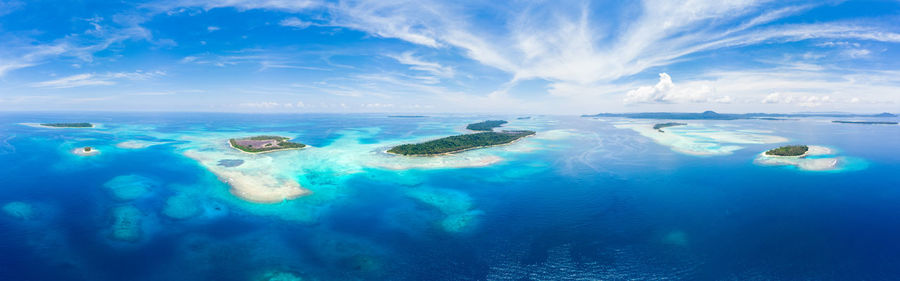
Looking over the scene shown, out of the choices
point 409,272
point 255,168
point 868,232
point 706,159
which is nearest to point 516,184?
point 409,272

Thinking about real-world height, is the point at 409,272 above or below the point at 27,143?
below

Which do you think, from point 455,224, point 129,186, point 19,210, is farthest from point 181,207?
point 455,224

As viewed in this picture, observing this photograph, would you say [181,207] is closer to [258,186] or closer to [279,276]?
[258,186]

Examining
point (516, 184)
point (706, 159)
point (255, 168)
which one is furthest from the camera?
point (706, 159)

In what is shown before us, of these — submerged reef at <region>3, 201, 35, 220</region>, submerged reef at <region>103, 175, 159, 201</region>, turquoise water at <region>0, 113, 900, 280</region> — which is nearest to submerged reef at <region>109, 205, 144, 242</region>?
turquoise water at <region>0, 113, 900, 280</region>

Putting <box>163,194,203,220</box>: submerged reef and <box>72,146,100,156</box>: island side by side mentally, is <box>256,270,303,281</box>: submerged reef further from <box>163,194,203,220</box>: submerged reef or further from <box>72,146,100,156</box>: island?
<box>72,146,100,156</box>: island

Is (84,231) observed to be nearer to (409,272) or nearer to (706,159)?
(409,272)

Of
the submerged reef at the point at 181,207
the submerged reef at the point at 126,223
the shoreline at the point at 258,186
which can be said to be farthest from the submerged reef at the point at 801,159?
the submerged reef at the point at 126,223
